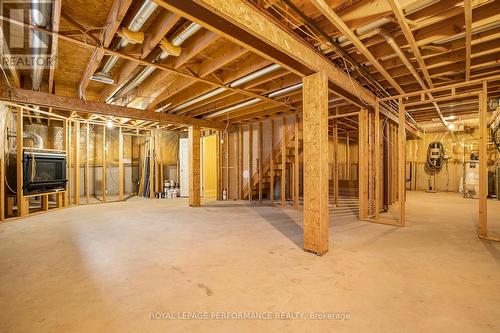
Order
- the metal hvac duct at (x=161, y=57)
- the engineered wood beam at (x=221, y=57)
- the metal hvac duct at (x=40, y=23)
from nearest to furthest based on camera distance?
1. the metal hvac duct at (x=40, y=23)
2. the metal hvac duct at (x=161, y=57)
3. the engineered wood beam at (x=221, y=57)

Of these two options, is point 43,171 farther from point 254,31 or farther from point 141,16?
point 254,31

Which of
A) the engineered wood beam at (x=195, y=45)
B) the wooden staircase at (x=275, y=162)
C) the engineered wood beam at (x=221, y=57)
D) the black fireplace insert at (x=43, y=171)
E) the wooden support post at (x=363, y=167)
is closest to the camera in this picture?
the engineered wood beam at (x=195, y=45)

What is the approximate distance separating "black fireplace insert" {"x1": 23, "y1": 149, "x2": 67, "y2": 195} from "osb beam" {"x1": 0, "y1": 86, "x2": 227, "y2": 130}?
1.44 metres

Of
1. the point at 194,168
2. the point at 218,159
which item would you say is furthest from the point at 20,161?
the point at 218,159

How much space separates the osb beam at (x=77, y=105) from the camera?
405 cm

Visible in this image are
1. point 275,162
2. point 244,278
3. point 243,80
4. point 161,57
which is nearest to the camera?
point 244,278

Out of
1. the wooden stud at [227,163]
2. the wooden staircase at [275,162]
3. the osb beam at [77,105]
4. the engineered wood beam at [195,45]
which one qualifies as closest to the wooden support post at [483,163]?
the wooden staircase at [275,162]

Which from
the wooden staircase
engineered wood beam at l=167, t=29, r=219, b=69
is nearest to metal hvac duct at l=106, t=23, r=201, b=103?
engineered wood beam at l=167, t=29, r=219, b=69

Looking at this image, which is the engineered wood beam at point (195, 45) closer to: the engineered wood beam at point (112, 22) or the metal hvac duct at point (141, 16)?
the metal hvac duct at point (141, 16)

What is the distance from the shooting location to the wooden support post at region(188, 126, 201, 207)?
632 cm

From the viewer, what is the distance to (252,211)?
219 inches

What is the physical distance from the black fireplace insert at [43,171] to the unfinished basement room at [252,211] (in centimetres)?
4

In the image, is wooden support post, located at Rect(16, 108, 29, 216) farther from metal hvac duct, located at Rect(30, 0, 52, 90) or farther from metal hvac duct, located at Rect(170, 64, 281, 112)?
metal hvac duct, located at Rect(170, 64, 281, 112)

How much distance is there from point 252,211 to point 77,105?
4.25 metres
